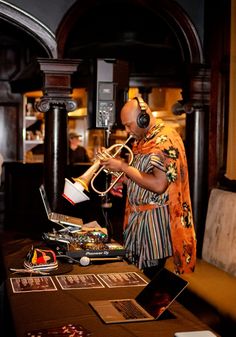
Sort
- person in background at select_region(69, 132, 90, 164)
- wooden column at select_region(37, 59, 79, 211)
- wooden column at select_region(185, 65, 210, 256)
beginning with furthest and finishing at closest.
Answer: person in background at select_region(69, 132, 90, 164) < wooden column at select_region(185, 65, 210, 256) < wooden column at select_region(37, 59, 79, 211)

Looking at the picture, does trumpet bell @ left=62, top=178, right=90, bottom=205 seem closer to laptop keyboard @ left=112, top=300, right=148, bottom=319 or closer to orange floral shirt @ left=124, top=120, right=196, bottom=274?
orange floral shirt @ left=124, top=120, right=196, bottom=274

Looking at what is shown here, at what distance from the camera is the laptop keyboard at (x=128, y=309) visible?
204cm

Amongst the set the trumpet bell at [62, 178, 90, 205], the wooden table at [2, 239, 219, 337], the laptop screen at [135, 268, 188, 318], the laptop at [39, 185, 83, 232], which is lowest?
the wooden table at [2, 239, 219, 337]

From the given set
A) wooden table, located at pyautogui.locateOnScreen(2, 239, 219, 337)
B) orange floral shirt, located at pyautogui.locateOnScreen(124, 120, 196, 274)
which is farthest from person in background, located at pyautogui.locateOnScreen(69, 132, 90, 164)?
wooden table, located at pyautogui.locateOnScreen(2, 239, 219, 337)

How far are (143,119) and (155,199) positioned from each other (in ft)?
1.62

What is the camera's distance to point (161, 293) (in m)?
2.13

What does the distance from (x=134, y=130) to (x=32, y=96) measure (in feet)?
22.5

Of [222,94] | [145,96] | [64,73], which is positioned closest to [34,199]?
[145,96]

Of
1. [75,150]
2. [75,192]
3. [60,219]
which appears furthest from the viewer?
[75,150]

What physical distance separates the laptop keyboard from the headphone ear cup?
4.52 ft

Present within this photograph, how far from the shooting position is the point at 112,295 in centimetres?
230

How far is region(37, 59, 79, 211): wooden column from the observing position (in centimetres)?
463

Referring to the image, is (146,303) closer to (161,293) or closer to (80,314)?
(161,293)

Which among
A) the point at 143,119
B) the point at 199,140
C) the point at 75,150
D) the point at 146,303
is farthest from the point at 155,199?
the point at 75,150
